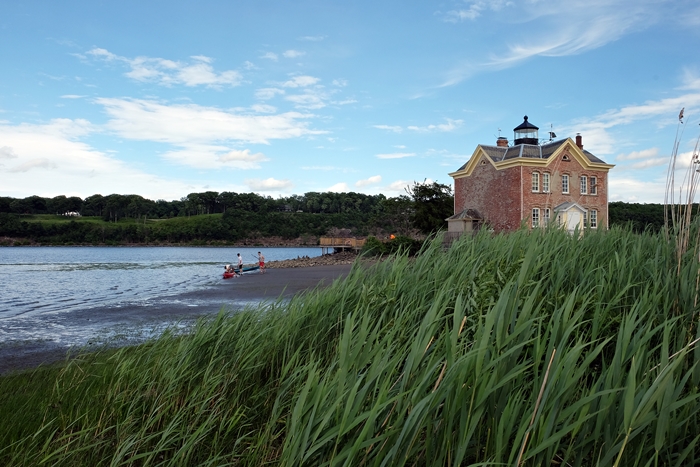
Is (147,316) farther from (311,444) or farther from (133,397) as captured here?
(311,444)

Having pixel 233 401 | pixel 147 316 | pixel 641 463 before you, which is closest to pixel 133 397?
pixel 233 401

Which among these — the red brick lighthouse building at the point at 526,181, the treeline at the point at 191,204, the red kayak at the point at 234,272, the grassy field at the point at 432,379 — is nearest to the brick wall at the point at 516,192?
the red brick lighthouse building at the point at 526,181

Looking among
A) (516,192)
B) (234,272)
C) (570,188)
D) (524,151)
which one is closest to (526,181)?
(516,192)

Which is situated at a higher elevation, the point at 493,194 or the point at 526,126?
the point at 526,126

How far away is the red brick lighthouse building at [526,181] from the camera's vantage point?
139 feet

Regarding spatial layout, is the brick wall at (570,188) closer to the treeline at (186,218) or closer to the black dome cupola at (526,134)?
the black dome cupola at (526,134)

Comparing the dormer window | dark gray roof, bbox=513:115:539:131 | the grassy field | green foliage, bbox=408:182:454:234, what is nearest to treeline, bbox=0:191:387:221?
green foliage, bbox=408:182:454:234

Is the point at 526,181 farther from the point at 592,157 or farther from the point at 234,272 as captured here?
the point at 234,272

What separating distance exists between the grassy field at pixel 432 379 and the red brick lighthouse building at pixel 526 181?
3682cm

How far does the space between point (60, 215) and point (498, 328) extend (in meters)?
193

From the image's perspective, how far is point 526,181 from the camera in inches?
1661

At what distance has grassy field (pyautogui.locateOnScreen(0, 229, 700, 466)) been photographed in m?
2.40

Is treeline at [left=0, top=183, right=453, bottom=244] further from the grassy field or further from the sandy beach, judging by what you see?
the grassy field

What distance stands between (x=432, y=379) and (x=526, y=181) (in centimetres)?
4229
